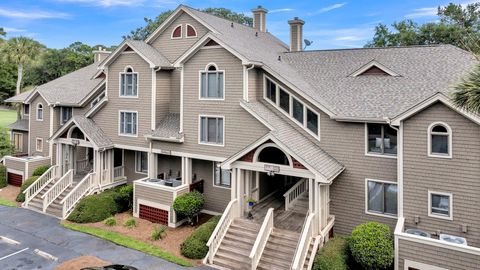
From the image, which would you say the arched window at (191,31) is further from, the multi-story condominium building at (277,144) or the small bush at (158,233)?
the small bush at (158,233)

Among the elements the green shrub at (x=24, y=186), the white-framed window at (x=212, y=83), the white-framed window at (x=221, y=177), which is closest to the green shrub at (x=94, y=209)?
the green shrub at (x=24, y=186)

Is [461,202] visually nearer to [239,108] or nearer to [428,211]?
[428,211]

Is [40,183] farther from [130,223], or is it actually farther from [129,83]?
[129,83]

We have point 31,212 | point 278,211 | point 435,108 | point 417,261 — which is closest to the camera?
point 417,261

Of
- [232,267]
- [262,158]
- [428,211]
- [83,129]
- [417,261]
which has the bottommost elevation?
[232,267]

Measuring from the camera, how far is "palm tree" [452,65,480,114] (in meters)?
10.5

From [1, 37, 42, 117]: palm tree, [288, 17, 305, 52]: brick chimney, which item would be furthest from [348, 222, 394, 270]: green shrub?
[1, 37, 42, 117]: palm tree

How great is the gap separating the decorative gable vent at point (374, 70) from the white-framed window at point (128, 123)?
1428 cm

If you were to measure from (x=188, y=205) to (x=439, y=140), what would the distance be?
12504 millimetres

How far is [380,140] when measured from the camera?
16.2m

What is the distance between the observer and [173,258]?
15.6 meters

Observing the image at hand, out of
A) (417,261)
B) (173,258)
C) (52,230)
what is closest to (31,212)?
(52,230)

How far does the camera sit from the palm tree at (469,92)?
10.5m

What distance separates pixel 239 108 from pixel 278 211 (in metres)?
5.96
